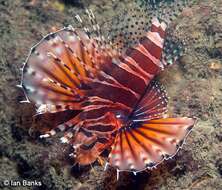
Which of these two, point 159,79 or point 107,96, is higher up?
point 107,96

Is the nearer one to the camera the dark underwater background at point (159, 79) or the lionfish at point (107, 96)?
the lionfish at point (107, 96)

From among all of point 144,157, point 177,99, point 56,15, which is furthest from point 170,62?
point 56,15

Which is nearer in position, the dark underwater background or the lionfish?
the lionfish

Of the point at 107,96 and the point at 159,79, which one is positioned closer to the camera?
the point at 107,96

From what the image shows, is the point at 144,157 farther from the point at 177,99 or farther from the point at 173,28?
the point at 173,28
